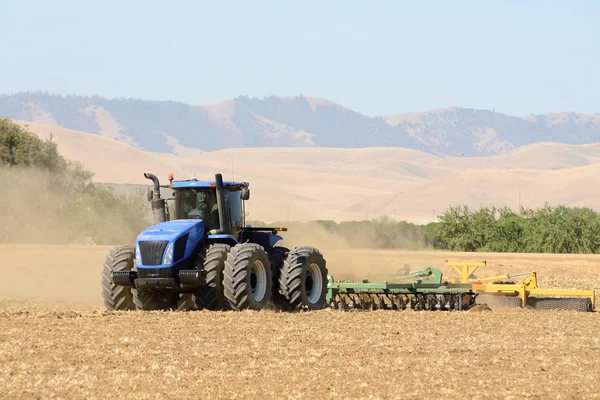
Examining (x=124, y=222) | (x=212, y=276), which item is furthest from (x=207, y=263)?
(x=124, y=222)

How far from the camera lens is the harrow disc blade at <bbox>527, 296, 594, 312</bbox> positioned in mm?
21250

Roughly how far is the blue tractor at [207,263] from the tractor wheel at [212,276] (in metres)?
0.02

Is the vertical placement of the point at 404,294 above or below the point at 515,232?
below

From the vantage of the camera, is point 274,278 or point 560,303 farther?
point 560,303

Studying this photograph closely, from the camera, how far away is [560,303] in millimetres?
21578

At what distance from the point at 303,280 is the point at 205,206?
2.41 m

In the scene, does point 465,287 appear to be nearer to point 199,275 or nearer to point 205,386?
point 199,275

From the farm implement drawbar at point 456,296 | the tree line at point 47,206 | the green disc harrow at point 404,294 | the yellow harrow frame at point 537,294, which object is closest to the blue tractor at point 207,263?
the green disc harrow at point 404,294

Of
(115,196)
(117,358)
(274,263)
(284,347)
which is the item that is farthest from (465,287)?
(115,196)

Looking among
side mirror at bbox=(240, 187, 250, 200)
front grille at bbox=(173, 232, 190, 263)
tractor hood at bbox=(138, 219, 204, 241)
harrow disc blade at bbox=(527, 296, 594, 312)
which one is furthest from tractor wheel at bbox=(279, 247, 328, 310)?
harrow disc blade at bbox=(527, 296, 594, 312)

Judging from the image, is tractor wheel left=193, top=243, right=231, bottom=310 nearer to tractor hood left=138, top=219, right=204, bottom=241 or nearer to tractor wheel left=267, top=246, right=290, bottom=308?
tractor hood left=138, top=219, right=204, bottom=241

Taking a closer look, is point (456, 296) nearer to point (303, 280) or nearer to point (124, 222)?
point (303, 280)

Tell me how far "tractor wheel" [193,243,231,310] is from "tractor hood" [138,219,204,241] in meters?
0.40

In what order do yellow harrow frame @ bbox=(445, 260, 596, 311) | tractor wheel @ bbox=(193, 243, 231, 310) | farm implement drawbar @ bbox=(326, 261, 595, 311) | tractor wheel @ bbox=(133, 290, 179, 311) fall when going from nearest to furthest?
tractor wheel @ bbox=(193, 243, 231, 310), tractor wheel @ bbox=(133, 290, 179, 311), yellow harrow frame @ bbox=(445, 260, 596, 311), farm implement drawbar @ bbox=(326, 261, 595, 311)
